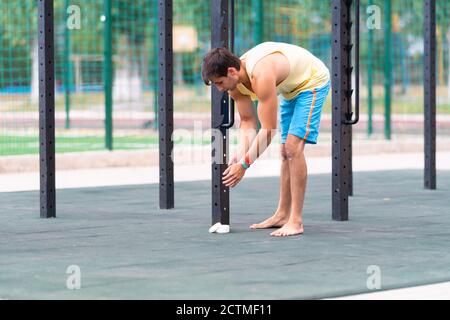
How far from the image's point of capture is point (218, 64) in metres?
7.64

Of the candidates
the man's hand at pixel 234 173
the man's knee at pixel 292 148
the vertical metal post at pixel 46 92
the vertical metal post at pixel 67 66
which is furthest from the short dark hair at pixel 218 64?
the vertical metal post at pixel 67 66

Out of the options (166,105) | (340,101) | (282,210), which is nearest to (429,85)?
(340,101)

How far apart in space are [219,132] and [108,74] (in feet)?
23.5

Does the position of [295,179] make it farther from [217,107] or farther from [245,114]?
[217,107]

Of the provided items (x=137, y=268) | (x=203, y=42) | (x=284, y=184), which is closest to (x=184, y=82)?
(x=203, y=42)

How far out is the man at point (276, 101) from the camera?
7648mm

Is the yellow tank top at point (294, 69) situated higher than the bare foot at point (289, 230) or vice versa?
the yellow tank top at point (294, 69)

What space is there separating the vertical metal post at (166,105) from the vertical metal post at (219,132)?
1624mm

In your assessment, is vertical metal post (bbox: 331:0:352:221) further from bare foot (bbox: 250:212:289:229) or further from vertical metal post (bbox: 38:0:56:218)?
vertical metal post (bbox: 38:0:56:218)

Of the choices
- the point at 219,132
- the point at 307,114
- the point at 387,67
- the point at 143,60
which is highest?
the point at 143,60

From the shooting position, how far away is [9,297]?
5727mm

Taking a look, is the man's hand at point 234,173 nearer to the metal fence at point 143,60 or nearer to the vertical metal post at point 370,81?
the metal fence at point 143,60

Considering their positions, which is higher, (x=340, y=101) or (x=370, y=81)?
(x=370, y=81)
